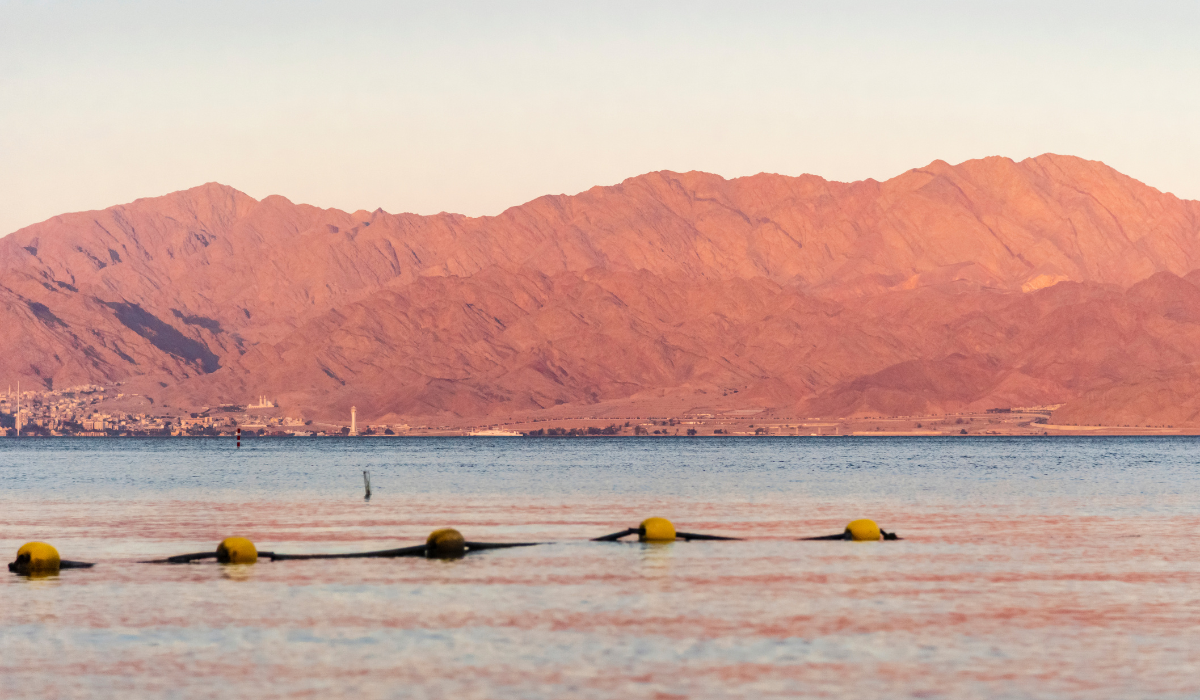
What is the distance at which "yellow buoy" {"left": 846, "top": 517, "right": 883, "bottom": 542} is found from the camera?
5816 cm

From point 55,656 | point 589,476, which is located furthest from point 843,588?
point 589,476

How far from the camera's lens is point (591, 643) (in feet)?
107

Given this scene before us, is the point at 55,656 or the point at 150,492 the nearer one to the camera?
the point at 55,656

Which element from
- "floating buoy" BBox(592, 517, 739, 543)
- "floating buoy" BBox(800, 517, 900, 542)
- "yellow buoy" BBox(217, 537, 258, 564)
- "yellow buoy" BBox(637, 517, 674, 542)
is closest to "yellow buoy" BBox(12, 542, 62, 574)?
"yellow buoy" BBox(217, 537, 258, 564)

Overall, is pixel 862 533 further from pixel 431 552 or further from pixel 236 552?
pixel 236 552

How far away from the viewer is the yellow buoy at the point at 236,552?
50.4m

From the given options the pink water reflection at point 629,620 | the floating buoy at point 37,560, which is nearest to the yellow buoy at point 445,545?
the pink water reflection at point 629,620

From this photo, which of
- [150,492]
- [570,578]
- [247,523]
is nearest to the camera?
[570,578]

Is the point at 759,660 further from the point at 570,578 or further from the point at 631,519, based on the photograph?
the point at 631,519

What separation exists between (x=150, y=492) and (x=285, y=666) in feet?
282

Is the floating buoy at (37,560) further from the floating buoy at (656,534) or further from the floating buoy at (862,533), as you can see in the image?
the floating buoy at (862,533)

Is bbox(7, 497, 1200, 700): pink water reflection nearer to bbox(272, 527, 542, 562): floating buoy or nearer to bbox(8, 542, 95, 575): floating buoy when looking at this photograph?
bbox(8, 542, 95, 575): floating buoy

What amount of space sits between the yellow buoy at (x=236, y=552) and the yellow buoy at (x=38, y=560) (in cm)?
545

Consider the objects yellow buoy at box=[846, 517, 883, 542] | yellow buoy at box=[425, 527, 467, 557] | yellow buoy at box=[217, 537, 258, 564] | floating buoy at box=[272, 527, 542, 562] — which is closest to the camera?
yellow buoy at box=[217, 537, 258, 564]
